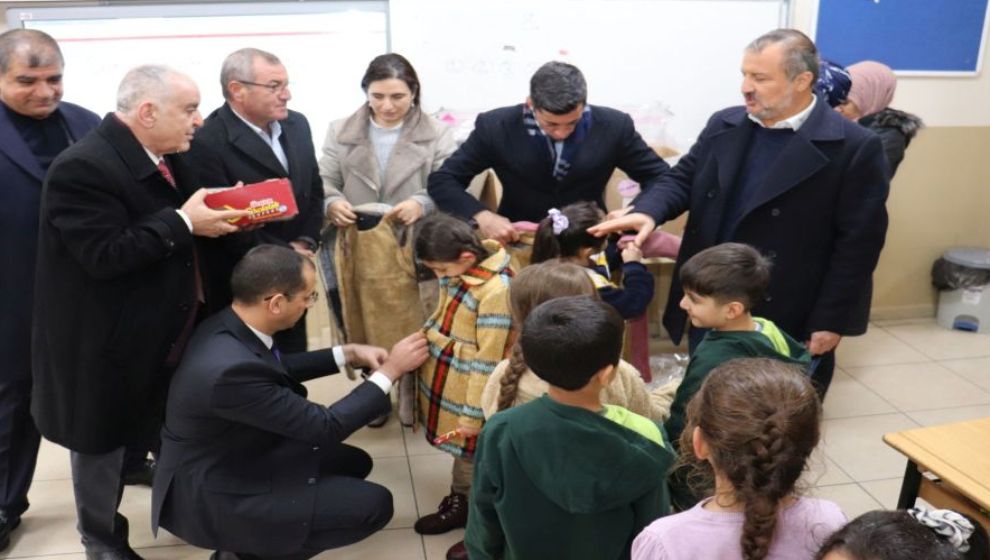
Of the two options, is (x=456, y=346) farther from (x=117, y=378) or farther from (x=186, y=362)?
(x=117, y=378)

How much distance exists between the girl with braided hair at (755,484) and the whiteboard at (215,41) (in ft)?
9.59

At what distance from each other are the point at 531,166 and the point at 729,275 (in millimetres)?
1133

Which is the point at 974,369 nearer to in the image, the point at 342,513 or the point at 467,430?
the point at 467,430

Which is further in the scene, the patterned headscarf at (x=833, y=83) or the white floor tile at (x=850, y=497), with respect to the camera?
the patterned headscarf at (x=833, y=83)

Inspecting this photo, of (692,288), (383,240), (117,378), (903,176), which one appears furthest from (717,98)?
(117,378)

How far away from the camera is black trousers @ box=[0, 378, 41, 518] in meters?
2.65

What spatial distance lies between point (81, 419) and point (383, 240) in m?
1.19

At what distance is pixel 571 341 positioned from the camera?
158 cm

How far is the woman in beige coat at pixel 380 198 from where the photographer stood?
3.06m

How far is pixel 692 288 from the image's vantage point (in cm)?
214

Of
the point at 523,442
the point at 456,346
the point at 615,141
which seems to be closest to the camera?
the point at 523,442

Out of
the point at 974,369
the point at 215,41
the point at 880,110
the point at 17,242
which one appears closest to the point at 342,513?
the point at 17,242

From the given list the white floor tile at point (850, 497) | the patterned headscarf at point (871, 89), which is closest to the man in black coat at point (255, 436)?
the white floor tile at point (850, 497)

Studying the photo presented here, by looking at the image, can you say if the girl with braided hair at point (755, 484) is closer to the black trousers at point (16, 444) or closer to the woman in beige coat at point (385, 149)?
the woman in beige coat at point (385, 149)
